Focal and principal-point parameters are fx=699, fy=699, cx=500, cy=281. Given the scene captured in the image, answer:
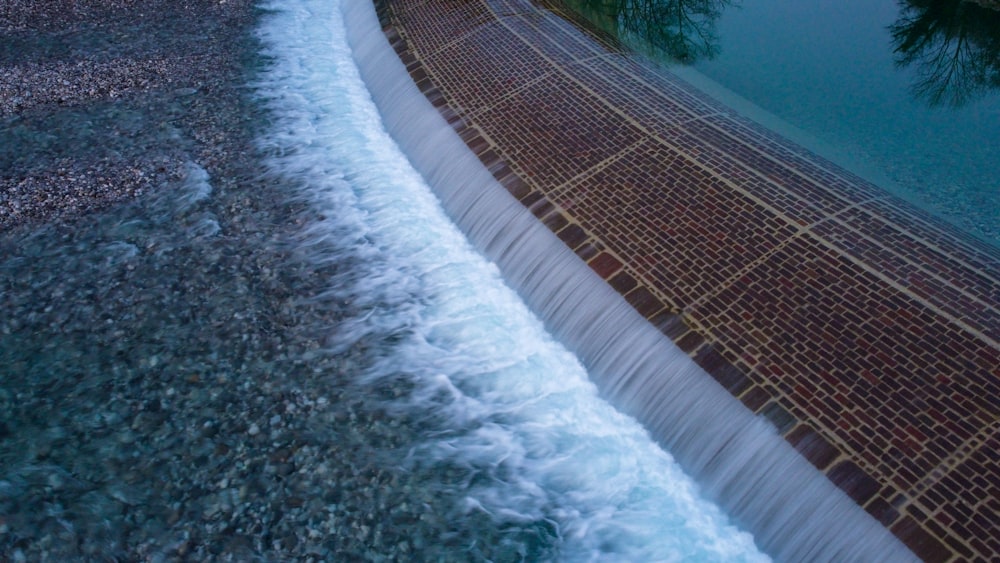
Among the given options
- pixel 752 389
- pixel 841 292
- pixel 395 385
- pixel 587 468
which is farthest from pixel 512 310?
pixel 841 292

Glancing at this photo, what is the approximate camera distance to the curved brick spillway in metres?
5.30

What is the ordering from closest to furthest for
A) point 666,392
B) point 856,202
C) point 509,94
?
1. point 666,392
2. point 856,202
3. point 509,94

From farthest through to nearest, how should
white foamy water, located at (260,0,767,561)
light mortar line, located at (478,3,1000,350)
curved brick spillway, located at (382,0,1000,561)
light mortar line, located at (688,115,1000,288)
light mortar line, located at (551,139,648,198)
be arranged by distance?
light mortar line, located at (551,139,648,198), light mortar line, located at (688,115,1000,288), light mortar line, located at (478,3,1000,350), white foamy water, located at (260,0,767,561), curved brick spillway, located at (382,0,1000,561)

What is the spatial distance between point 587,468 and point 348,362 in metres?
2.52

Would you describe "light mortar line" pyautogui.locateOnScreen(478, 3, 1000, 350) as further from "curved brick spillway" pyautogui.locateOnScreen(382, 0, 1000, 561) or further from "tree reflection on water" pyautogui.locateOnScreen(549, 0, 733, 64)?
"tree reflection on water" pyautogui.locateOnScreen(549, 0, 733, 64)

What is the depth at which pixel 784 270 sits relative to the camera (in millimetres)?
6816

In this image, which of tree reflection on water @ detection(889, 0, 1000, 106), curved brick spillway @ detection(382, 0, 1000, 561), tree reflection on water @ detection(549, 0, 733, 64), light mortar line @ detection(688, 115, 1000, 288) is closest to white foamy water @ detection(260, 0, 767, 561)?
curved brick spillway @ detection(382, 0, 1000, 561)

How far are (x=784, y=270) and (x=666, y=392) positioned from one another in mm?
1745

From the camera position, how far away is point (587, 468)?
6172 millimetres

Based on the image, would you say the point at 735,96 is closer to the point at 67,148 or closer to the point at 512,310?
the point at 512,310

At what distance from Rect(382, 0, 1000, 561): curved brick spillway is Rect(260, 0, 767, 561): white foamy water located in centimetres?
98

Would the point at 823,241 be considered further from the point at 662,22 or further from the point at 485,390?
the point at 662,22

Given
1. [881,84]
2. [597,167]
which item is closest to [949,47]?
[881,84]

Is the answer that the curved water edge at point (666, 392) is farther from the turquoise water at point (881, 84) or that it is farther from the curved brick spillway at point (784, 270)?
the turquoise water at point (881, 84)
